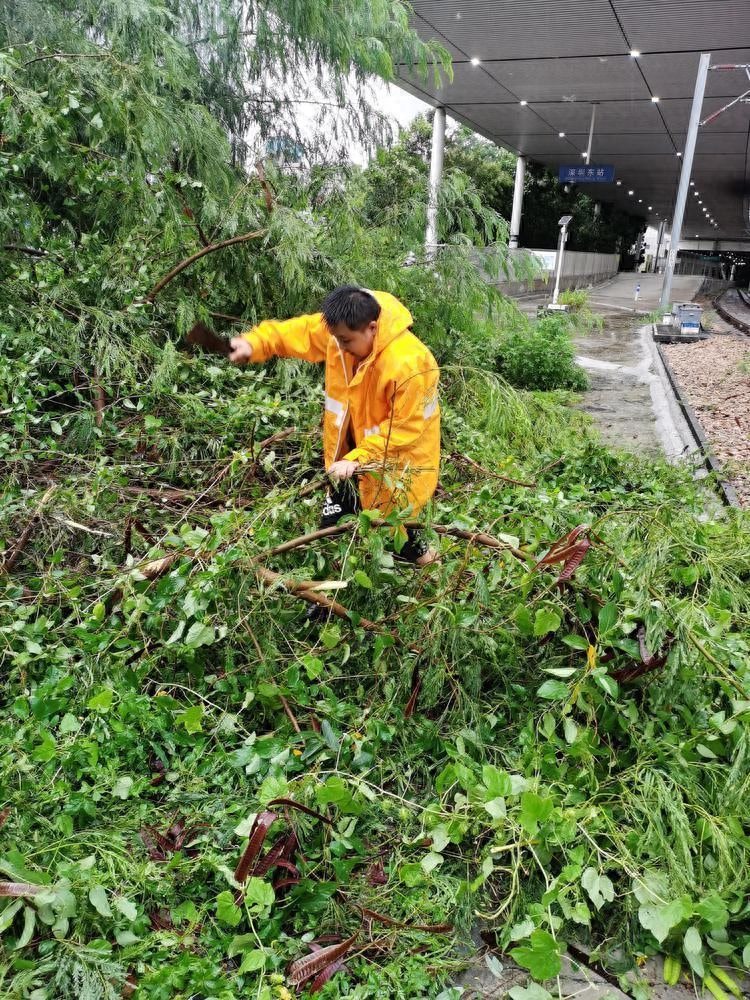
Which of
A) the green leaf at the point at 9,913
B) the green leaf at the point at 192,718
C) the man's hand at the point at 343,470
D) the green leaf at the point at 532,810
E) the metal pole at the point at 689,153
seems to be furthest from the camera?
the metal pole at the point at 689,153

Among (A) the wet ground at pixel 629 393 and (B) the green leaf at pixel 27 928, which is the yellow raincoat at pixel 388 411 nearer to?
(B) the green leaf at pixel 27 928

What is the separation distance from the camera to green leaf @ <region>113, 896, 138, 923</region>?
5.80 feet

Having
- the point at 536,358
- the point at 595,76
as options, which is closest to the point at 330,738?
the point at 536,358

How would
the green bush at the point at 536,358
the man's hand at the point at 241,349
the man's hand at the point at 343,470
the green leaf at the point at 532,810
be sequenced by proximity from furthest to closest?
the green bush at the point at 536,358
the man's hand at the point at 241,349
the man's hand at the point at 343,470
the green leaf at the point at 532,810

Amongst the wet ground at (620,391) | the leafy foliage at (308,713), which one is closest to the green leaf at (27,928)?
the leafy foliage at (308,713)

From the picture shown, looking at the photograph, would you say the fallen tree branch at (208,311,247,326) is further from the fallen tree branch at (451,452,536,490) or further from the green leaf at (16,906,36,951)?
the green leaf at (16,906,36,951)

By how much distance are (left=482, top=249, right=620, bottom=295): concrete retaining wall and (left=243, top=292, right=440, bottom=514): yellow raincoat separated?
3.28 meters

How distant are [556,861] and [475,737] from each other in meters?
0.45

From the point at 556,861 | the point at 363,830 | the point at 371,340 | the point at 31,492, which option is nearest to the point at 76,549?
the point at 31,492

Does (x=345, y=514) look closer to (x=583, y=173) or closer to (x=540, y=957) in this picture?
(x=540, y=957)

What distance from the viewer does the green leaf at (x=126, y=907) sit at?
177 centimetres

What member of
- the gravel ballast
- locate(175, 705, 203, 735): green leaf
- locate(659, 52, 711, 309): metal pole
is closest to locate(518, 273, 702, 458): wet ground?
the gravel ballast

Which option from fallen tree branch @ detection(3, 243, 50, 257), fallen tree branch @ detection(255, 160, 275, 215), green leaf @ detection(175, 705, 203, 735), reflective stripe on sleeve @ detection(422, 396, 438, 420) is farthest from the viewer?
fallen tree branch @ detection(255, 160, 275, 215)

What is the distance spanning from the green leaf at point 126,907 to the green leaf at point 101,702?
60 centimetres
